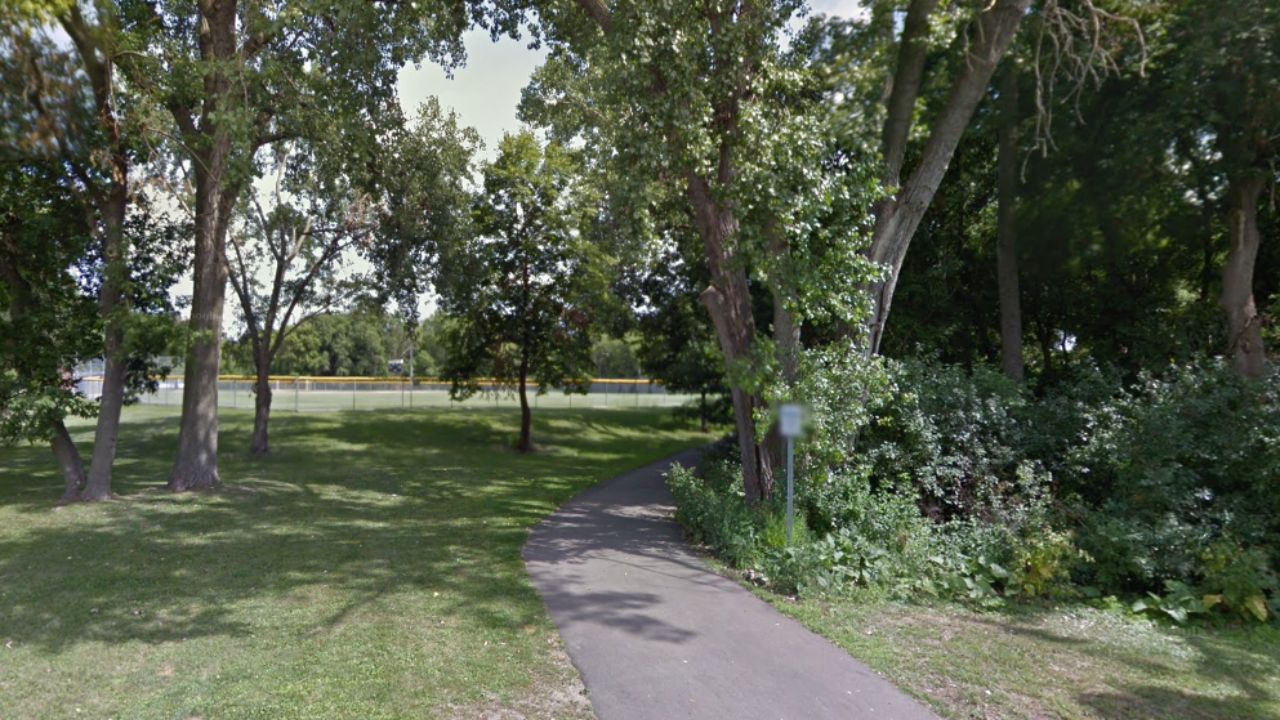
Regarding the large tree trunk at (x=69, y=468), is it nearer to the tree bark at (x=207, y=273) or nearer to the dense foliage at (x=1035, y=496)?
the tree bark at (x=207, y=273)

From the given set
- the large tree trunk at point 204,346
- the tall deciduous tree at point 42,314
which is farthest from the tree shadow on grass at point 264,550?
the tall deciduous tree at point 42,314

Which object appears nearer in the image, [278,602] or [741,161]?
[278,602]

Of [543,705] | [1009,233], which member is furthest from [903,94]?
[543,705]

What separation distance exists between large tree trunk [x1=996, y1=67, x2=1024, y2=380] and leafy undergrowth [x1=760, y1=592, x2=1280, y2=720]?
5.92 m

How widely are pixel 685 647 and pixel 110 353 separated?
11826 millimetres

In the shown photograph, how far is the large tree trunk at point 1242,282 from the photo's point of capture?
10734 mm

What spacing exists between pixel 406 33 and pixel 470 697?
1110cm

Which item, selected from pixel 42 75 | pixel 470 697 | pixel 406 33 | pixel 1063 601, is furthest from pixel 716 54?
pixel 42 75

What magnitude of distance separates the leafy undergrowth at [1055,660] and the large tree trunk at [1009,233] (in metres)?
5.92

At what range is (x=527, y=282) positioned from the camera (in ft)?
83.1

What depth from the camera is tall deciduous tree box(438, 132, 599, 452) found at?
79.6 ft

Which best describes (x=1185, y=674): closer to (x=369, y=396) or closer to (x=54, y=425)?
(x=54, y=425)

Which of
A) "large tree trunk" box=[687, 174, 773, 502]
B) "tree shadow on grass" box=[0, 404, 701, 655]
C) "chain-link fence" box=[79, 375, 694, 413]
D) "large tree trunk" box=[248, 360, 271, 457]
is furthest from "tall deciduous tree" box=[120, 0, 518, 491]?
"chain-link fence" box=[79, 375, 694, 413]

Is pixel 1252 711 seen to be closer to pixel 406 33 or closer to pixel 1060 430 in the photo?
pixel 1060 430
